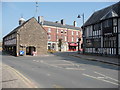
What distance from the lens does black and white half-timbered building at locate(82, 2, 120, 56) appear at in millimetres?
21031

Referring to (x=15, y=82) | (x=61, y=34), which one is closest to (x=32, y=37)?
(x=61, y=34)

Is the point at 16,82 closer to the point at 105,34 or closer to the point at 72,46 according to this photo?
the point at 105,34

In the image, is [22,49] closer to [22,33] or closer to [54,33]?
[22,33]

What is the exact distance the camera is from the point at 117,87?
6.10 meters

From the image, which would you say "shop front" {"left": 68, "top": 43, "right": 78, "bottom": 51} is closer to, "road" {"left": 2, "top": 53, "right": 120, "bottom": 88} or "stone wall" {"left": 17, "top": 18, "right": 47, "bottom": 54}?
"stone wall" {"left": 17, "top": 18, "right": 47, "bottom": 54}

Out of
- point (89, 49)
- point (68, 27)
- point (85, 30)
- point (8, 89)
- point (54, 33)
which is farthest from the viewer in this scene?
point (68, 27)

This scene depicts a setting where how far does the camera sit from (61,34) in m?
56.1

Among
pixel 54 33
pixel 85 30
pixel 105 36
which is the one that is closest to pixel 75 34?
pixel 54 33

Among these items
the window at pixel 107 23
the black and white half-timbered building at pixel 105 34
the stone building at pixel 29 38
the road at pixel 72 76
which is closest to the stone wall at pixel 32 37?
the stone building at pixel 29 38

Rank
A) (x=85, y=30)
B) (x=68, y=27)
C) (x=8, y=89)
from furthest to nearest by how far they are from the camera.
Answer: (x=68, y=27) → (x=85, y=30) → (x=8, y=89)

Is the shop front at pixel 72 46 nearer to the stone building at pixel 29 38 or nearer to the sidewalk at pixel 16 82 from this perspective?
the stone building at pixel 29 38

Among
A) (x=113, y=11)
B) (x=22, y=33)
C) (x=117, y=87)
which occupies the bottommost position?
(x=117, y=87)

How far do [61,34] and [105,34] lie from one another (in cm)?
3444

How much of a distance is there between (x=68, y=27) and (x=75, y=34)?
5.21 m
